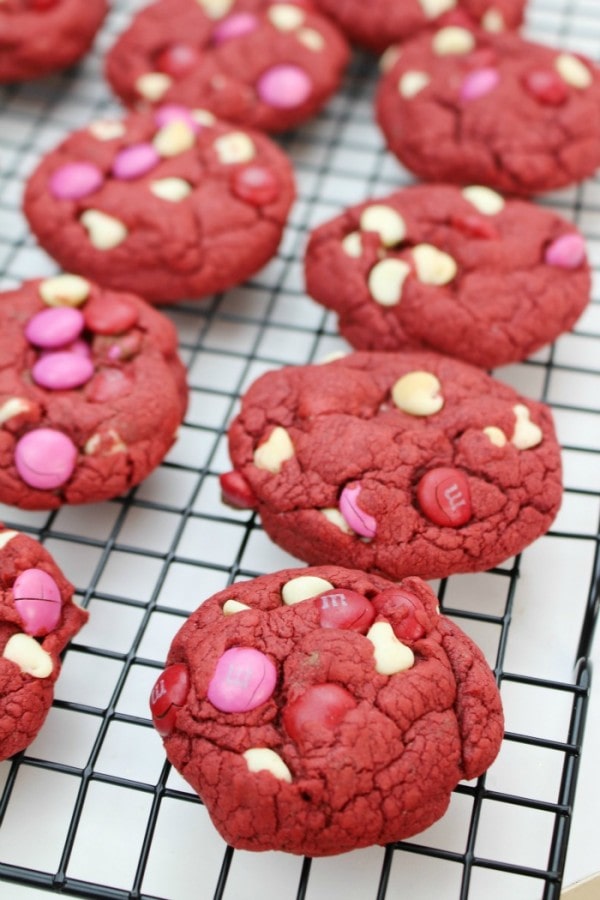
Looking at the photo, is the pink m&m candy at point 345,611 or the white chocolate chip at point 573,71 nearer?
the pink m&m candy at point 345,611

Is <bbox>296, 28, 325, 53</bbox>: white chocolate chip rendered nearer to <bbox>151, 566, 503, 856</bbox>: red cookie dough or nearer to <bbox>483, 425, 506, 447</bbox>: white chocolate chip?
<bbox>483, 425, 506, 447</bbox>: white chocolate chip

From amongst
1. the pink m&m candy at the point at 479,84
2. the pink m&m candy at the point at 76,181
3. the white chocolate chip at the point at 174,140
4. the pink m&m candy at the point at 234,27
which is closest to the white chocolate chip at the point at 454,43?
the pink m&m candy at the point at 479,84

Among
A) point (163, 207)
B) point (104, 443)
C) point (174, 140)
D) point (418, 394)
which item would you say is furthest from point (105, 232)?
point (418, 394)

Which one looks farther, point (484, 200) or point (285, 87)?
point (285, 87)

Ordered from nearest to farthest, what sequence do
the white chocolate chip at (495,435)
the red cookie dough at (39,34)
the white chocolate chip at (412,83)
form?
the white chocolate chip at (495,435) → the white chocolate chip at (412,83) → the red cookie dough at (39,34)

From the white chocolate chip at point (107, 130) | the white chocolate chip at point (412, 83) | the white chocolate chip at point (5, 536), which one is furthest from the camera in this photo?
the white chocolate chip at point (412, 83)

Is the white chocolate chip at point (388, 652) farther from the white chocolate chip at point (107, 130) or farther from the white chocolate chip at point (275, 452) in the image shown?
the white chocolate chip at point (107, 130)

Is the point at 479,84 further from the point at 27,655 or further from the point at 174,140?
the point at 27,655

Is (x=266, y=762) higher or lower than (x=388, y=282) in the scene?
lower
